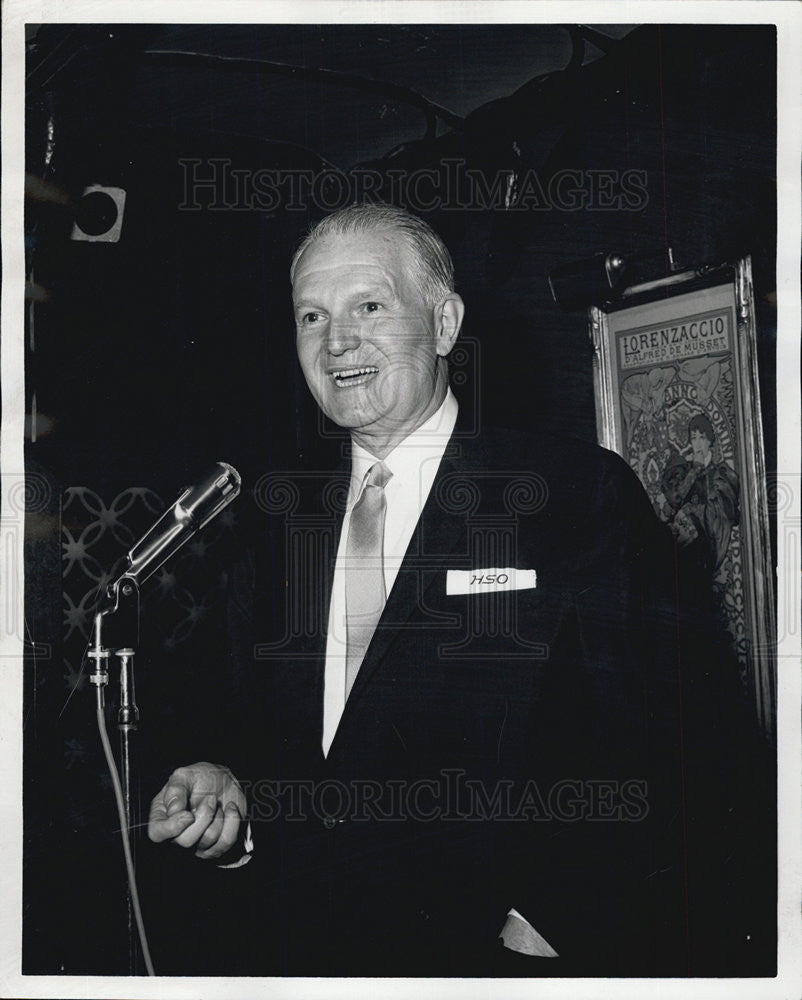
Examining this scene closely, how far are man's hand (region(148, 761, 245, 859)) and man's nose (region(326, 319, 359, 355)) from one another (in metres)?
0.67

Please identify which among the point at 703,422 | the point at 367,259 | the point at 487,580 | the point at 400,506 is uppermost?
the point at 367,259

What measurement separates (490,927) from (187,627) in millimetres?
654

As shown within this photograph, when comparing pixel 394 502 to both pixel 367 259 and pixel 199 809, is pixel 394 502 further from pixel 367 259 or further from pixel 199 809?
pixel 199 809

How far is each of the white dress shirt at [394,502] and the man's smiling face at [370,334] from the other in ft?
0.09

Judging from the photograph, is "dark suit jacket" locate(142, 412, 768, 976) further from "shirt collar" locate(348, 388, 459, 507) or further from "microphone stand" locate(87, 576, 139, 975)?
"microphone stand" locate(87, 576, 139, 975)

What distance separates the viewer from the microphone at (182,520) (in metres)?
1.42

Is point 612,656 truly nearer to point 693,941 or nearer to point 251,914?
point 693,941

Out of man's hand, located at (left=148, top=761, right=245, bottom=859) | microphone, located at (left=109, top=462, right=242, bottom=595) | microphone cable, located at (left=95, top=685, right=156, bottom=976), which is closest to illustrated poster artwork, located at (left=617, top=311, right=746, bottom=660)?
microphone, located at (left=109, top=462, right=242, bottom=595)

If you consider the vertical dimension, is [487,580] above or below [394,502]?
below

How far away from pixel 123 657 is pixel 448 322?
0.72 m

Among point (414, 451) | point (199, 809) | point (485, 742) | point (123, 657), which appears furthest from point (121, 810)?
point (414, 451)

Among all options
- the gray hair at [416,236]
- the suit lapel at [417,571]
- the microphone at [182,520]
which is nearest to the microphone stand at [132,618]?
the microphone at [182,520]

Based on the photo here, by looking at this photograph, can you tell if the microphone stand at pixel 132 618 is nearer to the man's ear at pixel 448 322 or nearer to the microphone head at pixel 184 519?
the microphone head at pixel 184 519

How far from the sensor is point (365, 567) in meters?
1.43
